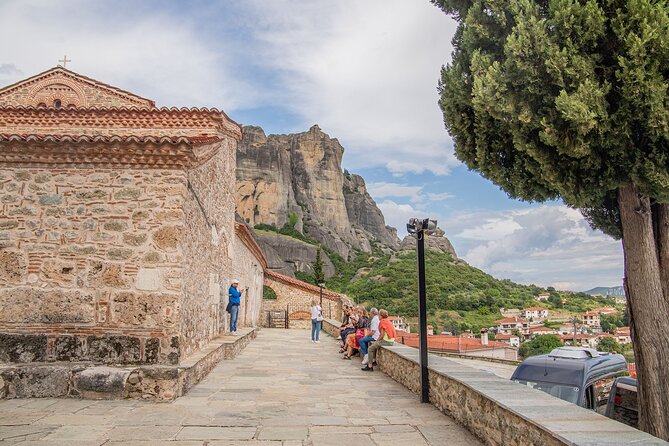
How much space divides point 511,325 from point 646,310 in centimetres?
4251

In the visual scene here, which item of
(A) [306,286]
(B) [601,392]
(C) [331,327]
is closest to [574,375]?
(B) [601,392]

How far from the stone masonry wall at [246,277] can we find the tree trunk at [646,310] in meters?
9.93

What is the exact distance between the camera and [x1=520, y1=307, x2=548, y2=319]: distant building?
154ft

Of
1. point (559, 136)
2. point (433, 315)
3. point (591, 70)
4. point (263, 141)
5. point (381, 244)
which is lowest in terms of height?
point (433, 315)

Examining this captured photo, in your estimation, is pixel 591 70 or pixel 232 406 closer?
pixel 591 70

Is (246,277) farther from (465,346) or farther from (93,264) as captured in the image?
(465,346)

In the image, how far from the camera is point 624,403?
18.4 ft

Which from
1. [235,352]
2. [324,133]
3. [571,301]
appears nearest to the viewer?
[235,352]

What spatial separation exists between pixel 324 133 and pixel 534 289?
48038 millimetres

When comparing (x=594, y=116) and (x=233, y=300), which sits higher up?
(x=594, y=116)

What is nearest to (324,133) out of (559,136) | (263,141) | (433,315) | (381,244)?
(263,141)

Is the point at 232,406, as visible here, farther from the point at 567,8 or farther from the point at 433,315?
the point at 433,315

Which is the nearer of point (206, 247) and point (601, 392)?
point (601, 392)

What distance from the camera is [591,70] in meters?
4.37
